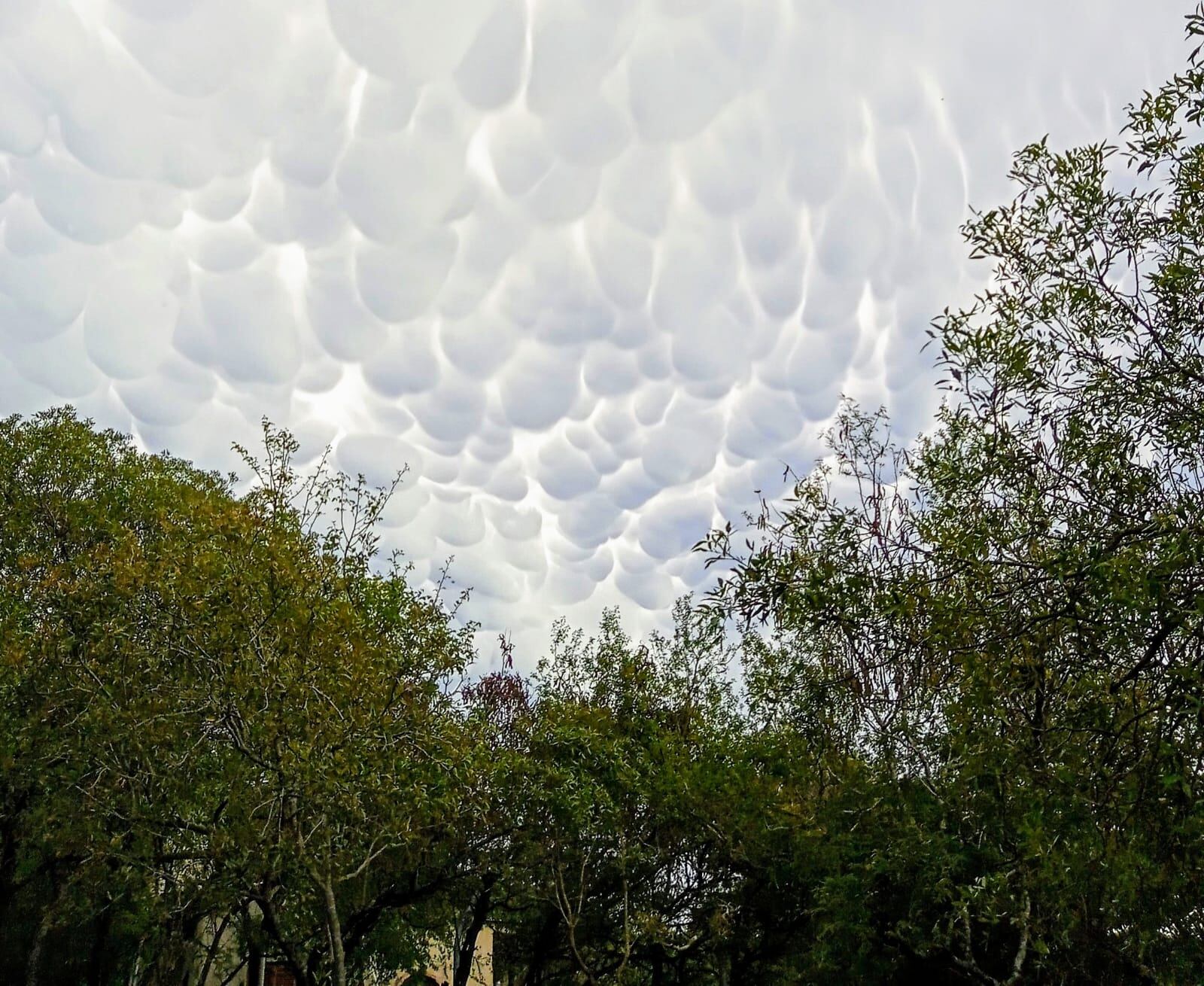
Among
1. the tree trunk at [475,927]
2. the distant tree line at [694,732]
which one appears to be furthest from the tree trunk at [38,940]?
the tree trunk at [475,927]

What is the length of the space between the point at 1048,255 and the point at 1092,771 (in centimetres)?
519

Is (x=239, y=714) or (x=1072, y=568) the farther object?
(x=239, y=714)

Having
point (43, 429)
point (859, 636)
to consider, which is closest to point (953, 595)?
point (859, 636)

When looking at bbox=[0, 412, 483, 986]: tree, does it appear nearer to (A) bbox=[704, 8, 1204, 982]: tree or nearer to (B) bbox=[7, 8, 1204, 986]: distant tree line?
(B) bbox=[7, 8, 1204, 986]: distant tree line

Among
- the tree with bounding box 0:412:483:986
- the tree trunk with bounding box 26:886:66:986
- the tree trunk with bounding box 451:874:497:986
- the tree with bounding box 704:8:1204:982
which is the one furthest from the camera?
the tree trunk with bounding box 451:874:497:986

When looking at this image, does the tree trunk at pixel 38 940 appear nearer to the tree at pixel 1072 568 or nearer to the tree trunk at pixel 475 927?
the tree trunk at pixel 475 927

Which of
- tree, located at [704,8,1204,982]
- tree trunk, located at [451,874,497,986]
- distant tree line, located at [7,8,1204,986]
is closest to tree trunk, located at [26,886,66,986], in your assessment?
distant tree line, located at [7,8,1204,986]

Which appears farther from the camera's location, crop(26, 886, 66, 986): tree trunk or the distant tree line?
crop(26, 886, 66, 986): tree trunk

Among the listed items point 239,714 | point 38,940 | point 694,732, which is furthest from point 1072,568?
point 38,940

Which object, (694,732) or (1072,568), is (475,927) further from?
(1072,568)

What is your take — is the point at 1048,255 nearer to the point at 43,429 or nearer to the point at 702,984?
the point at 43,429

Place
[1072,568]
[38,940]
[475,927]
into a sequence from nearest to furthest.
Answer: [1072,568], [38,940], [475,927]

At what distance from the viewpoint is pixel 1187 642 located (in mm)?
7625

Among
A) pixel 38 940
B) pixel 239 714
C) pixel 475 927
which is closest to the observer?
pixel 239 714
